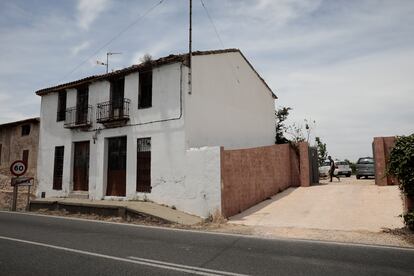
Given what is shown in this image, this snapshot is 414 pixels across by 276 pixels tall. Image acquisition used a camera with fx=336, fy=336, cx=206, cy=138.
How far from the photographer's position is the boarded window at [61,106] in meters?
19.3

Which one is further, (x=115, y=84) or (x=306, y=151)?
(x=306, y=151)

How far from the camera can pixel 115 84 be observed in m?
17.1

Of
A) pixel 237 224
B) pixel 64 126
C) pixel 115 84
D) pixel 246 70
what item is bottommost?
pixel 237 224

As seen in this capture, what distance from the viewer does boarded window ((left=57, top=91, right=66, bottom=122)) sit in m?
19.3

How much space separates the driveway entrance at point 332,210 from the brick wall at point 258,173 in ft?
1.45

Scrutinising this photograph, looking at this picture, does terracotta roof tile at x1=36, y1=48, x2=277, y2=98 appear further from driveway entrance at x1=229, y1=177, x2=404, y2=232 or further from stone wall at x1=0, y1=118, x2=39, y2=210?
driveway entrance at x1=229, y1=177, x2=404, y2=232

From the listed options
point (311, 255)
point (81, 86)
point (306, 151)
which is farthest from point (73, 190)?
point (311, 255)

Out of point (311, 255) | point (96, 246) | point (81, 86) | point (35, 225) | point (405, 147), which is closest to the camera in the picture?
point (311, 255)

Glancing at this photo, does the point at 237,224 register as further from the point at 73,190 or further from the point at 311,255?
the point at 73,190

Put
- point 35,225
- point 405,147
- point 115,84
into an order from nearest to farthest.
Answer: point 405,147
point 35,225
point 115,84

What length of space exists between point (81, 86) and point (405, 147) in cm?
1569

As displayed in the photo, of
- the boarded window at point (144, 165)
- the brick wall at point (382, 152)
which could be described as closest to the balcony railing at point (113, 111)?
the boarded window at point (144, 165)

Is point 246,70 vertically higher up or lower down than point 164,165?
higher up

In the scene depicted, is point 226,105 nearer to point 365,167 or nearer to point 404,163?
point 404,163
